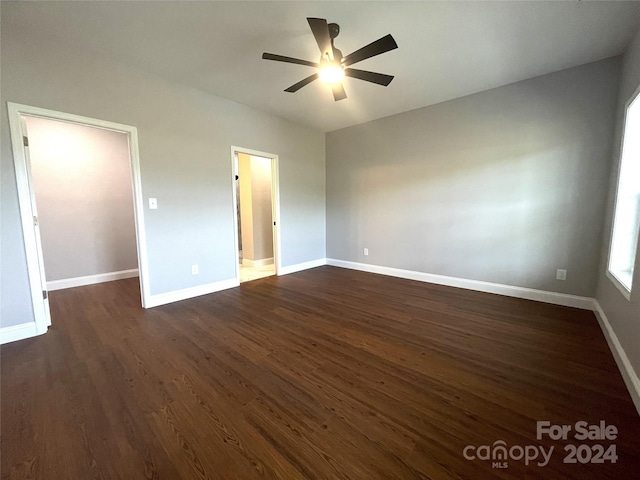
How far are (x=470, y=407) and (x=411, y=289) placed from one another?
232 centimetres

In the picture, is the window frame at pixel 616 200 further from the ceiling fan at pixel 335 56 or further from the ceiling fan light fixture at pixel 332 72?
the ceiling fan light fixture at pixel 332 72

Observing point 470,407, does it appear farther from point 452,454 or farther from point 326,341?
point 326,341

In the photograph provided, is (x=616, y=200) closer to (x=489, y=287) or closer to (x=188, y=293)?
(x=489, y=287)

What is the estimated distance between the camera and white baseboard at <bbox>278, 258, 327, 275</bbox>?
474 cm

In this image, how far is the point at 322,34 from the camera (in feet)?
6.15

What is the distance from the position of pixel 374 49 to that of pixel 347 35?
0.54m

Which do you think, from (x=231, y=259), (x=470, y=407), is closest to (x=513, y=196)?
(x=470, y=407)

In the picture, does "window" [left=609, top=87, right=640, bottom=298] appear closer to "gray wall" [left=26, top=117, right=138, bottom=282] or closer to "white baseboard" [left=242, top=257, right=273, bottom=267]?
"white baseboard" [left=242, top=257, right=273, bottom=267]

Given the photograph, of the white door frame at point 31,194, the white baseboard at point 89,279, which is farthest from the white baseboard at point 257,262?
the white door frame at point 31,194

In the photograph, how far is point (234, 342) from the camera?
2324mm

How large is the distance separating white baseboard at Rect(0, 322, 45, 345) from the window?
5.29 m

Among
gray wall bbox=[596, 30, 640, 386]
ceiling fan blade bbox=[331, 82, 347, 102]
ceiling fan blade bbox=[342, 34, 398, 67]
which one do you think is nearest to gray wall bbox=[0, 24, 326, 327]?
ceiling fan blade bbox=[331, 82, 347, 102]

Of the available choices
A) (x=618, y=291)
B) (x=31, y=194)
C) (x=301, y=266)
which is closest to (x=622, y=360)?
(x=618, y=291)

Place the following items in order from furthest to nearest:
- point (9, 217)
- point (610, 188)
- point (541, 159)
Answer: point (541, 159), point (610, 188), point (9, 217)
